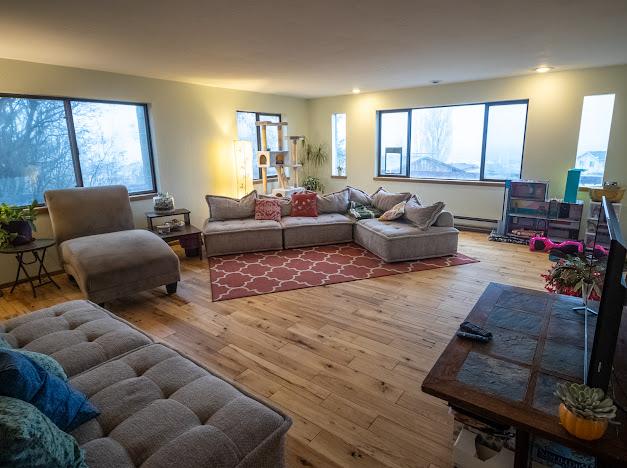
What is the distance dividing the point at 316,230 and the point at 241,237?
1086mm

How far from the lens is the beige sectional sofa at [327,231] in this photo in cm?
468

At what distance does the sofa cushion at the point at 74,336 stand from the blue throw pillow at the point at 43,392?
1.29ft

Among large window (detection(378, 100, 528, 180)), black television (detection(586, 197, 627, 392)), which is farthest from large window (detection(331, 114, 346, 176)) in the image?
black television (detection(586, 197, 627, 392))

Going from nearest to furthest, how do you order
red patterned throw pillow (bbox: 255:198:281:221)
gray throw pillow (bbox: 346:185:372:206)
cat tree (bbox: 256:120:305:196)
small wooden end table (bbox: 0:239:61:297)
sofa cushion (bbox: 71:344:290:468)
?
1. sofa cushion (bbox: 71:344:290:468)
2. small wooden end table (bbox: 0:239:61:297)
3. red patterned throw pillow (bbox: 255:198:281:221)
4. gray throw pillow (bbox: 346:185:372:206)
5. cat tree (bbox: 256:120:305:196)

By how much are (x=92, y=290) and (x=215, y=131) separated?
3553 mm

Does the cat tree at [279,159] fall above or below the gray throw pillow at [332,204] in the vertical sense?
above

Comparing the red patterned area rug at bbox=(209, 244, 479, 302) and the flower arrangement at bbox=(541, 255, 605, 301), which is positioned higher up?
the flower arrangement at bbox=(541, 255, 605, 301)

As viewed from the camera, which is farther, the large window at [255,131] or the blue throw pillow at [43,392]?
the large window at [255,131]

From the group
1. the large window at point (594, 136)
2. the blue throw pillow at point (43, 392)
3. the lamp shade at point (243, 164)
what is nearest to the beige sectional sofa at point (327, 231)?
the lamp shade at point (243, 164)

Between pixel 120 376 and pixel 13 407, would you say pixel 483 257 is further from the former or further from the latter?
pixel 13 407

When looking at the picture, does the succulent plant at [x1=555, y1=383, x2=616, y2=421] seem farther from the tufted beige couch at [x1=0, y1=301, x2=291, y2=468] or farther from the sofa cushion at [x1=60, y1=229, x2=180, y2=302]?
the sofa cushion at [x1=60, y1=229, x2=180, y2=302]

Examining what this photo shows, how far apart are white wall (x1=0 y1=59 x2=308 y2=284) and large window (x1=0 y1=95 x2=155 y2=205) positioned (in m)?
0.18

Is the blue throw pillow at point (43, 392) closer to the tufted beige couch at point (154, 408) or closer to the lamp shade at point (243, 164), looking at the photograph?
the tufted beige couch at point (154, 408)

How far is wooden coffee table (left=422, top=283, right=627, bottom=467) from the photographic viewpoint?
4.02ft
